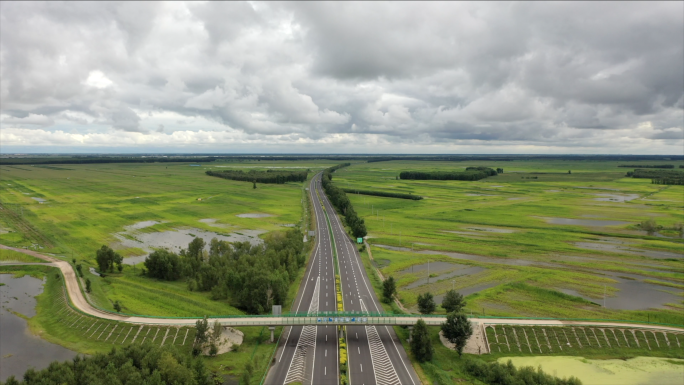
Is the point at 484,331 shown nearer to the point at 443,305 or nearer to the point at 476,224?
the point at 443,305

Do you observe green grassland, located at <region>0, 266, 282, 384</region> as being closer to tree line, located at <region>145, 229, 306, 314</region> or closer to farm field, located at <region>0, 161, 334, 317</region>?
farm field, located at <region>0, 161, 334, 317</region>

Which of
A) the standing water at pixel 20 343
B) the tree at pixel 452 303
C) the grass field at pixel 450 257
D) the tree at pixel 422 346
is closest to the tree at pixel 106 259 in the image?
the grass field at pixel 450 257

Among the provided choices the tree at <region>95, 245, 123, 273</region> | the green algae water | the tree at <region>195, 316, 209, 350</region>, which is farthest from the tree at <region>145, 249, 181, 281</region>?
the green algae water

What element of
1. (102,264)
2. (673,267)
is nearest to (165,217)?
(102,264)

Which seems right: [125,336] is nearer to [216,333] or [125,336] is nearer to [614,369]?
[216,333]

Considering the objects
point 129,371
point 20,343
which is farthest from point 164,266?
point 129,371
